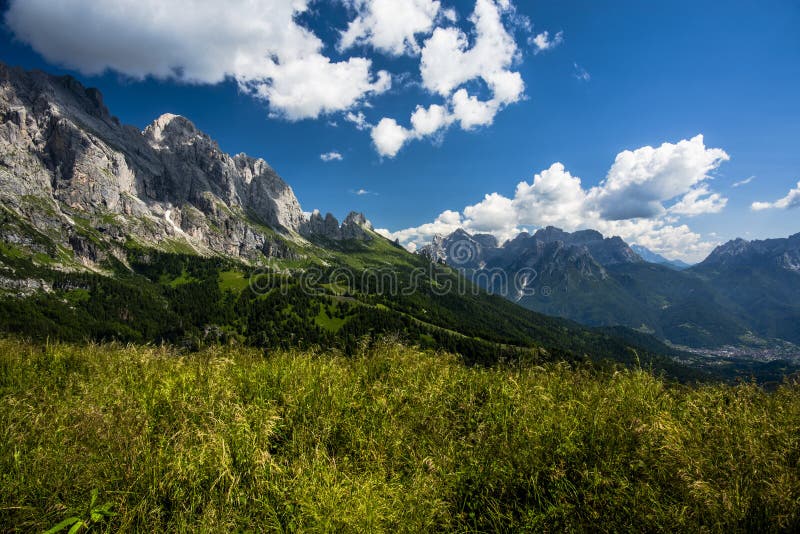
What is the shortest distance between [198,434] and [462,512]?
3.83 metres

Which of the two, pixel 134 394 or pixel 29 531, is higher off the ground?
pixel 134 394

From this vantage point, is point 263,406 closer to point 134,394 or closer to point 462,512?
point 134,394

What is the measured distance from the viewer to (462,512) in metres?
4.61

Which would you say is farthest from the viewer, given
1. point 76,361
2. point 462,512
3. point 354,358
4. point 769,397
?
point 354,358

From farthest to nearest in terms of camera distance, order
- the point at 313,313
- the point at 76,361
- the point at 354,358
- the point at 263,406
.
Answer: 1. the point at 313,313
2. the point at 354,358
3. the point at 76,361
4. the point at 263,406

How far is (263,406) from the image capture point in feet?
20.3

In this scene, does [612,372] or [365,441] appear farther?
[612,372]

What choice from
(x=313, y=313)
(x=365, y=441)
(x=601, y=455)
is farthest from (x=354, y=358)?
(x=313, y=313)

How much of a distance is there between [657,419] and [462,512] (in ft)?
12.1

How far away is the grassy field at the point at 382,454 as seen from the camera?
3.91m

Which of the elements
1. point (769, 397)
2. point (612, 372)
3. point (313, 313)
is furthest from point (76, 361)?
point (313, 313)

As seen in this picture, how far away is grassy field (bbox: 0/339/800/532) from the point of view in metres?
3.91

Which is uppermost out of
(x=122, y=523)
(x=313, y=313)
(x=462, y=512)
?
(x=122, y=523)

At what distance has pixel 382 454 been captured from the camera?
5285mm
